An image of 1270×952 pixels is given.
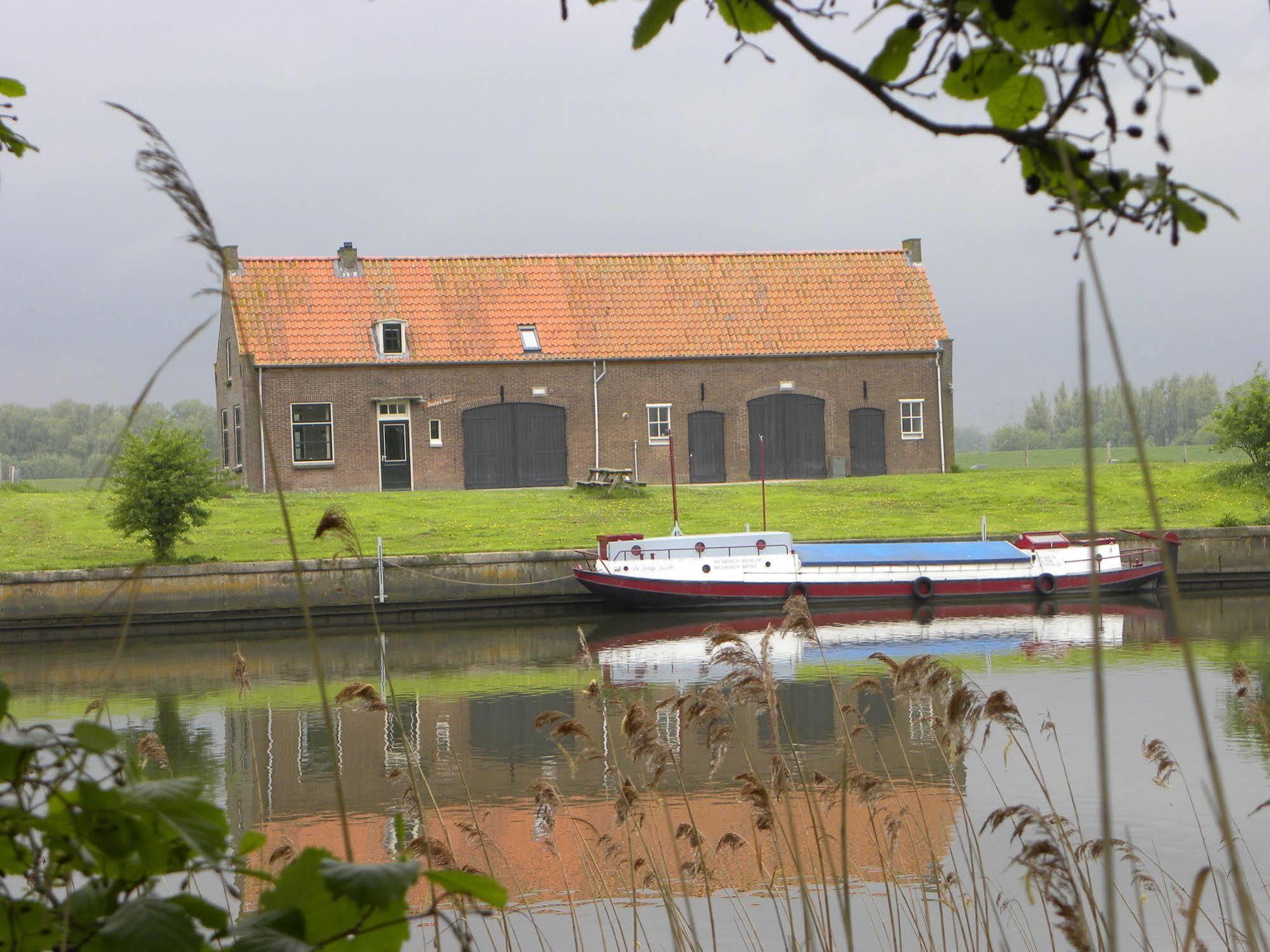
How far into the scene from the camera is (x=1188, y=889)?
589cm

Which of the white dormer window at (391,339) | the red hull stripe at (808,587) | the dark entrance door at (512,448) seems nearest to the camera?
the red hull stripe at (808,587)

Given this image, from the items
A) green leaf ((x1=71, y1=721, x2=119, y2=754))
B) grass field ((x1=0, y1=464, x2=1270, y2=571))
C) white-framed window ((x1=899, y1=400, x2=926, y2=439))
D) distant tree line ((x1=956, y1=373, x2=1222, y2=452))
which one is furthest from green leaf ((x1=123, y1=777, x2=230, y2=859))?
distant tree line ((x1=956, y1=373, x2=1222, y2=452))

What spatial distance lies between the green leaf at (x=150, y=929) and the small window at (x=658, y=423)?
29.4 metres

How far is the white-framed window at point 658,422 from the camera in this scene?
1202 inches

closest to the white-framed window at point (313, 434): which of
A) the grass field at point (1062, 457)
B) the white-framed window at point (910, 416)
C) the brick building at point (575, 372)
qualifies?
the brick building at point (575, 372)

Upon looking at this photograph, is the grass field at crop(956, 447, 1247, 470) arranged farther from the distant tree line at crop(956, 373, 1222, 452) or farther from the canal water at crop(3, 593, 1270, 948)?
the canal water at crop(3, 593, 1270, 948)

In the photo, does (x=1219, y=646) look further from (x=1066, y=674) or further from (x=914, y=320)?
(x=914, y=320)

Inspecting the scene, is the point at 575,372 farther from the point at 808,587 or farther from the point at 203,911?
the point at 203,911

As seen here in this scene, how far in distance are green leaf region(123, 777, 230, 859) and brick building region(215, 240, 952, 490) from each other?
28.4 meters

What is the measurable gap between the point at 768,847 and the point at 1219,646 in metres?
10.1

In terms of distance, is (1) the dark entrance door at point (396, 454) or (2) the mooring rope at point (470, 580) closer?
(2) the mooring rope at point (470, 580)

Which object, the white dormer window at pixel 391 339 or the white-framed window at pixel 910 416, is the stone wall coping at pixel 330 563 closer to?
the white dormer window at pixel 391 339

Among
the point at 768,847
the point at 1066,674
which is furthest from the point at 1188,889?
the point at 1066,674

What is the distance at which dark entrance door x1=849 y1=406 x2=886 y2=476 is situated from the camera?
103 ft
